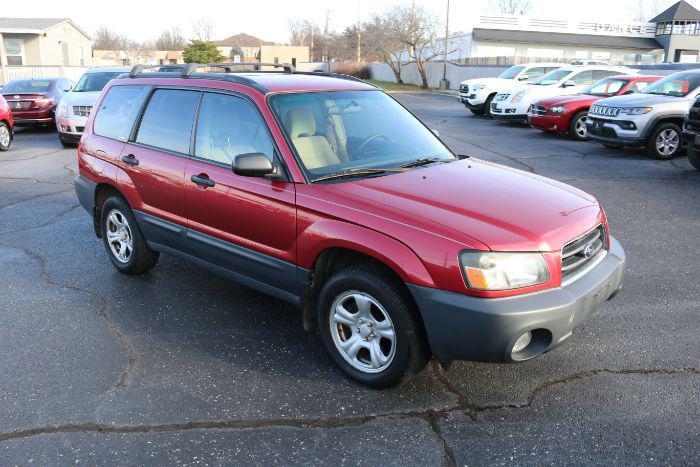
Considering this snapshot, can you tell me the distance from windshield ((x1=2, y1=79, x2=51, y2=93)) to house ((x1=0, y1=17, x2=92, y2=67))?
770 inches

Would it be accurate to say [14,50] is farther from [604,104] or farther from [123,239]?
[123,239]

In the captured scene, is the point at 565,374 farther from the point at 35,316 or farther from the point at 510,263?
the point at 35,316

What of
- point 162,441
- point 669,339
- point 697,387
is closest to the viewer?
point 162,441

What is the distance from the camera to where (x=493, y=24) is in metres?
49.1

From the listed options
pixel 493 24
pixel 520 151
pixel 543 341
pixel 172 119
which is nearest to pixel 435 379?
pixel 543 341

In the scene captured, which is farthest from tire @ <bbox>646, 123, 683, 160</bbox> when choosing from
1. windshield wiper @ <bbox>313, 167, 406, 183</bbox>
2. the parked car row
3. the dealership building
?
the dealership building

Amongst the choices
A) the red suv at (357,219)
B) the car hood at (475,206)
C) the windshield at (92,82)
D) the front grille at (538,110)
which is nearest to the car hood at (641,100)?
the front grille at (538,110)

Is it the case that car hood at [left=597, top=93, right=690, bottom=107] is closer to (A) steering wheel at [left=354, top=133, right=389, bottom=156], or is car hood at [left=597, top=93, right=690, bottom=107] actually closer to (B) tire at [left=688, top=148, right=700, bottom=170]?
(B) tire at [left=688, top=148, right=700, bottom=170]

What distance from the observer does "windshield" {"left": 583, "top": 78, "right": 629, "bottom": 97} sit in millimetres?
14508

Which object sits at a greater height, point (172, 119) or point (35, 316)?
point (172, 119)

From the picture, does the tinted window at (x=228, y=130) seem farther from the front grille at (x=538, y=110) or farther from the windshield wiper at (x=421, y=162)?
the front grille at (x=538, y=110)

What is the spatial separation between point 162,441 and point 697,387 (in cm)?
303

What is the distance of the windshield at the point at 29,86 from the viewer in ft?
57.0

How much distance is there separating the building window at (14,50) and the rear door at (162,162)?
37.9 m
